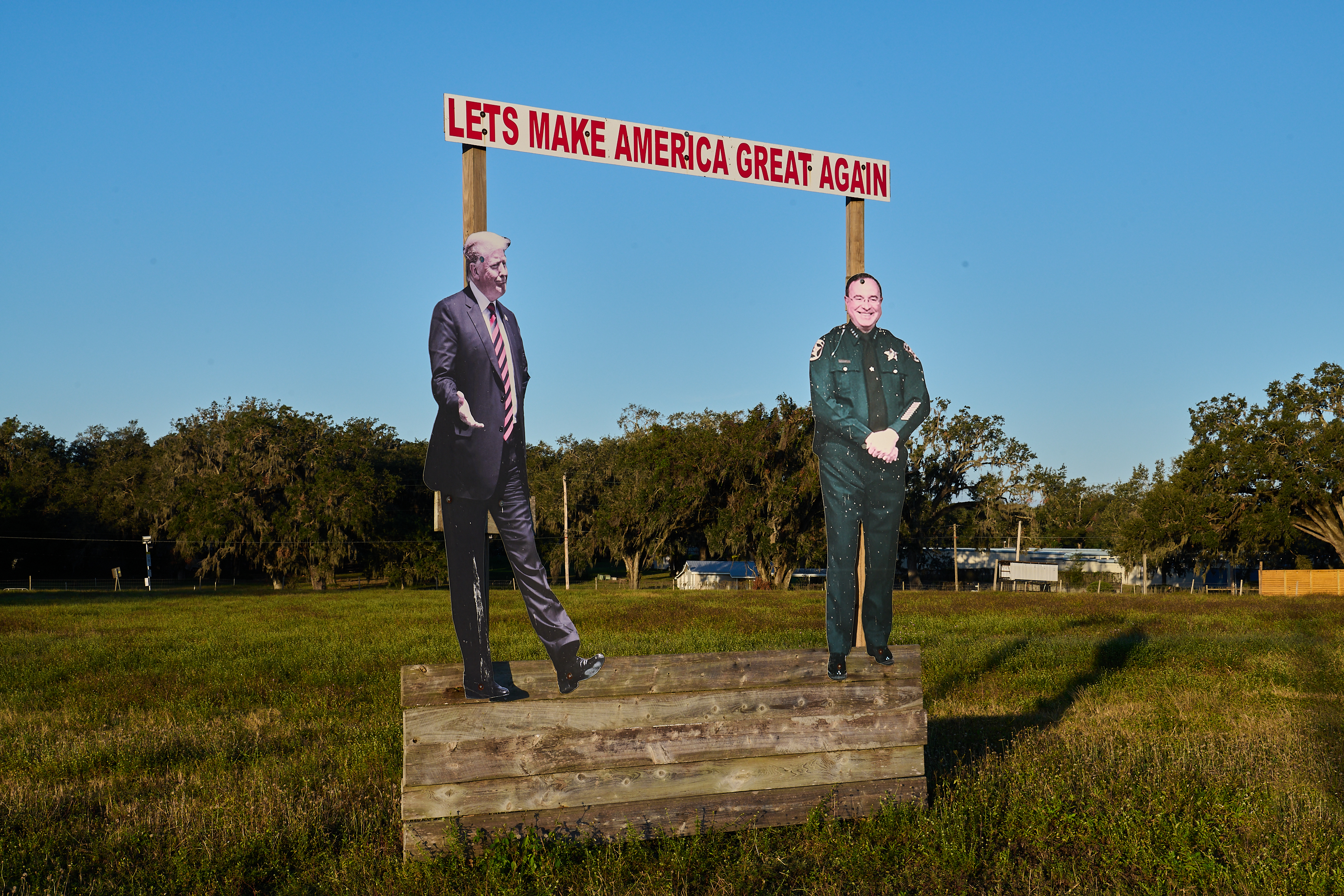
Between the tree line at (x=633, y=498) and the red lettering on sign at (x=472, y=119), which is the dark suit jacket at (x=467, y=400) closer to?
the red lettering on sign at (x=472, y=119)

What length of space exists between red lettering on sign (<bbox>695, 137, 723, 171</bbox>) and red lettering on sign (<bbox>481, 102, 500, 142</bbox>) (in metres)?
1.52

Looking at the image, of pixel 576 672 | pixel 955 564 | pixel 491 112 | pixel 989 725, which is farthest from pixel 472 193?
pixel 955 564

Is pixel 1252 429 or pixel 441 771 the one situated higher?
pixel 1252 429

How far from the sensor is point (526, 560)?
6477 millimetres

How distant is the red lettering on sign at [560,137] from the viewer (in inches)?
273

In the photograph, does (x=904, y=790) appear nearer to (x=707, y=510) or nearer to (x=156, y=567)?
(x=707, y=510)

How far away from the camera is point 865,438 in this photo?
749 centimetres

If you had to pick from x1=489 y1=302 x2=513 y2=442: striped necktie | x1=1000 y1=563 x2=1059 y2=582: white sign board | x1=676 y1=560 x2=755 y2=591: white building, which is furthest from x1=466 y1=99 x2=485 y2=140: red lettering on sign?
x1=1000 y1=563 x2=1059 y2=582: white sign board

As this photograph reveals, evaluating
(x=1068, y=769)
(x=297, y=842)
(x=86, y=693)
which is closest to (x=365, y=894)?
(x=297, y=842)

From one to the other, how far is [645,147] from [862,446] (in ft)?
8.89

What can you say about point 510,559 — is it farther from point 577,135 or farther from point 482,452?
point 577,135

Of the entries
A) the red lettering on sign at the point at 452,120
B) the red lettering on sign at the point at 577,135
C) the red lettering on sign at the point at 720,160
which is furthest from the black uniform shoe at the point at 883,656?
the red lettering on sign at the point at 452,120

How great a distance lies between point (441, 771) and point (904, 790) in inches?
126

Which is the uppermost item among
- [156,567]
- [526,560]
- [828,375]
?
[828,375]
